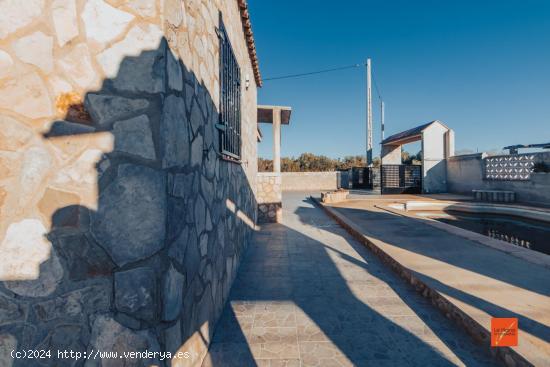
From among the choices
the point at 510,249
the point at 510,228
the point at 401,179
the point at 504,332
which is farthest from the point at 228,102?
the point at 401,179

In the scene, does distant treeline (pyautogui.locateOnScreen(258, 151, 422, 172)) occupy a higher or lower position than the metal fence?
higher

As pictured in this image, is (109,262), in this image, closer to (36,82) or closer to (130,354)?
(130,354)

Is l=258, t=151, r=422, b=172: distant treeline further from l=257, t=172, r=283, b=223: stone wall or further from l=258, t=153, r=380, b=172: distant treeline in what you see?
l=257, t=172, r=283, b=223: stone wall

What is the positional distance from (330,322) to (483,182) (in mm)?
16028

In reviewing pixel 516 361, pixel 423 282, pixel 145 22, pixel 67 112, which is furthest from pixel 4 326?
pixel 423 282

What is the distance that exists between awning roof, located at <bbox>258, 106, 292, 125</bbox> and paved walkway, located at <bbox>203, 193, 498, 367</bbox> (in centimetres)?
557

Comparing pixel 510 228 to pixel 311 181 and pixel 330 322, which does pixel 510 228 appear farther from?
pixel 311 181

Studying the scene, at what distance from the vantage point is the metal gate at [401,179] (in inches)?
647

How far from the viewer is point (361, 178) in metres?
20.3

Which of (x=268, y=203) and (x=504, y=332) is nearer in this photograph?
(x=504, y=332)

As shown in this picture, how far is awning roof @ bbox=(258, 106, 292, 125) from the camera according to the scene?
26.7 feet

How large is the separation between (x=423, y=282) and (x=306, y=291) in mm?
1449

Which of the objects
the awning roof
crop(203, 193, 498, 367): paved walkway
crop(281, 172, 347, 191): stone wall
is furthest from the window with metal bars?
crop(281, 172, 347, 191): stone wall

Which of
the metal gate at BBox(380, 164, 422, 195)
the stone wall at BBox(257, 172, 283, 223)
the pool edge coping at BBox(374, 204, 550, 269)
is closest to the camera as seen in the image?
the pool edge coping at BBox(374, 204, 550, 269)
